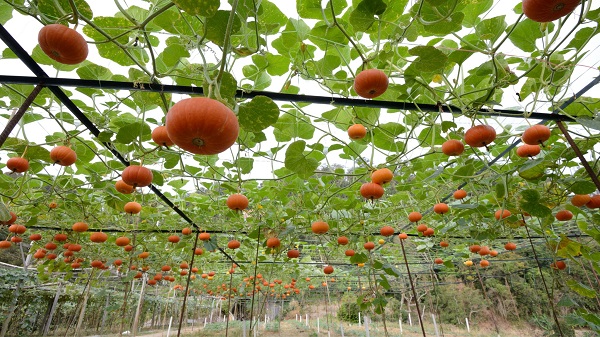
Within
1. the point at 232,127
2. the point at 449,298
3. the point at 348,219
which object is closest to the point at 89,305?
the point at 348,219

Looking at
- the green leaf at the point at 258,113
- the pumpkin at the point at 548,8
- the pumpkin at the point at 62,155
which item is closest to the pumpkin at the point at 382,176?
the green leaf at the point at 258,113

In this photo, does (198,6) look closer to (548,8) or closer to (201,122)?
(201,122)

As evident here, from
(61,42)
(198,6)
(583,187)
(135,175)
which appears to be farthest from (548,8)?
(583,187)

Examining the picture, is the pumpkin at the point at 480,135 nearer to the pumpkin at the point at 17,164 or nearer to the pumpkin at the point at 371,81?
the pumpkin at the point at 371,81

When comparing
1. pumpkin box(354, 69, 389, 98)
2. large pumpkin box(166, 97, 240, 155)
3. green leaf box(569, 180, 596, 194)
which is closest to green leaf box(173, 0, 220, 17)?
large pumpkin box(166, 97, 240, 155)

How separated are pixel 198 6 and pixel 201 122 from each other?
471 millimetres

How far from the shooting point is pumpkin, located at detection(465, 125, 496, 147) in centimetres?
198

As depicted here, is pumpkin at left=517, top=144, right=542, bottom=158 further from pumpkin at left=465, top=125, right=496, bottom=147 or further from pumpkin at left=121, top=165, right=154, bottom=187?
pumpkin at left=121, top=165, right=154, bottom=187

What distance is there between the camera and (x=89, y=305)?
1583 cm

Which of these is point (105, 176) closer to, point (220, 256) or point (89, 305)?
point (220, 256)

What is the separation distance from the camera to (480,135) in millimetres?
1997

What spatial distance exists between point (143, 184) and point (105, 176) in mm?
2919

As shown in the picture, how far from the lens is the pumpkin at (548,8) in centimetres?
112

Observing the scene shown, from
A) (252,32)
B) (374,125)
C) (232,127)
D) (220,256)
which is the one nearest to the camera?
(232,127)
